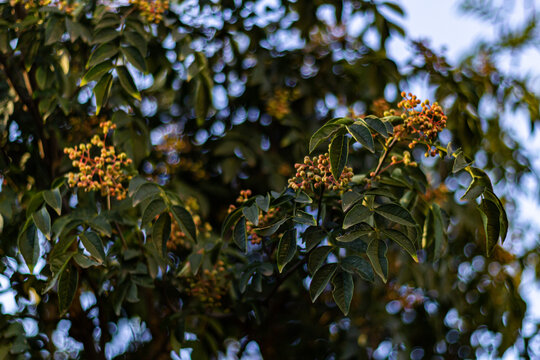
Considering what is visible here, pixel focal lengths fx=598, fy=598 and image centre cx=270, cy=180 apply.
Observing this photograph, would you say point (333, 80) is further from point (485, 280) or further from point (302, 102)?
point (485, 280)

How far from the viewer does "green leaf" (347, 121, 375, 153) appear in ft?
4.42

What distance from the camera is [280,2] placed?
2729 millimetres

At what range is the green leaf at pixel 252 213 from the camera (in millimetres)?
1468

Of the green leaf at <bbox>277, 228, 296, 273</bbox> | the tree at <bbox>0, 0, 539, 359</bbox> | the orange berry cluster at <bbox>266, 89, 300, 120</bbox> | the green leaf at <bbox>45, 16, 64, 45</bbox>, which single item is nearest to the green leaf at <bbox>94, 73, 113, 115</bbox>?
the tree at <bbox>0, 0, 539, 359</bbox>

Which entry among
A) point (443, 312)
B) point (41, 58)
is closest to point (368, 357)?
point (443, 312)

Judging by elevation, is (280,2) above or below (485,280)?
above

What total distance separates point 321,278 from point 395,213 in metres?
0.24

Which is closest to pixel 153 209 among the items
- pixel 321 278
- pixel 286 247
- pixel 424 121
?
pixel 286 247

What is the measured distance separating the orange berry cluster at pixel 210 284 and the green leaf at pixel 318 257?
611mm

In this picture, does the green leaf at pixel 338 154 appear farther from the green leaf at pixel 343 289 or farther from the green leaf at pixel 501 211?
the green leaf at pixel 501 211

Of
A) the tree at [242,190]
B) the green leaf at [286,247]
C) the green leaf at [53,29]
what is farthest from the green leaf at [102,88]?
the green leaf at [286,247]

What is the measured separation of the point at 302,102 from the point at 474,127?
2.81 feet

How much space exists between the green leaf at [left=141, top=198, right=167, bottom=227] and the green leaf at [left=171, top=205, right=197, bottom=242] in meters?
0.03

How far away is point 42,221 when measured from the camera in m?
1.62
